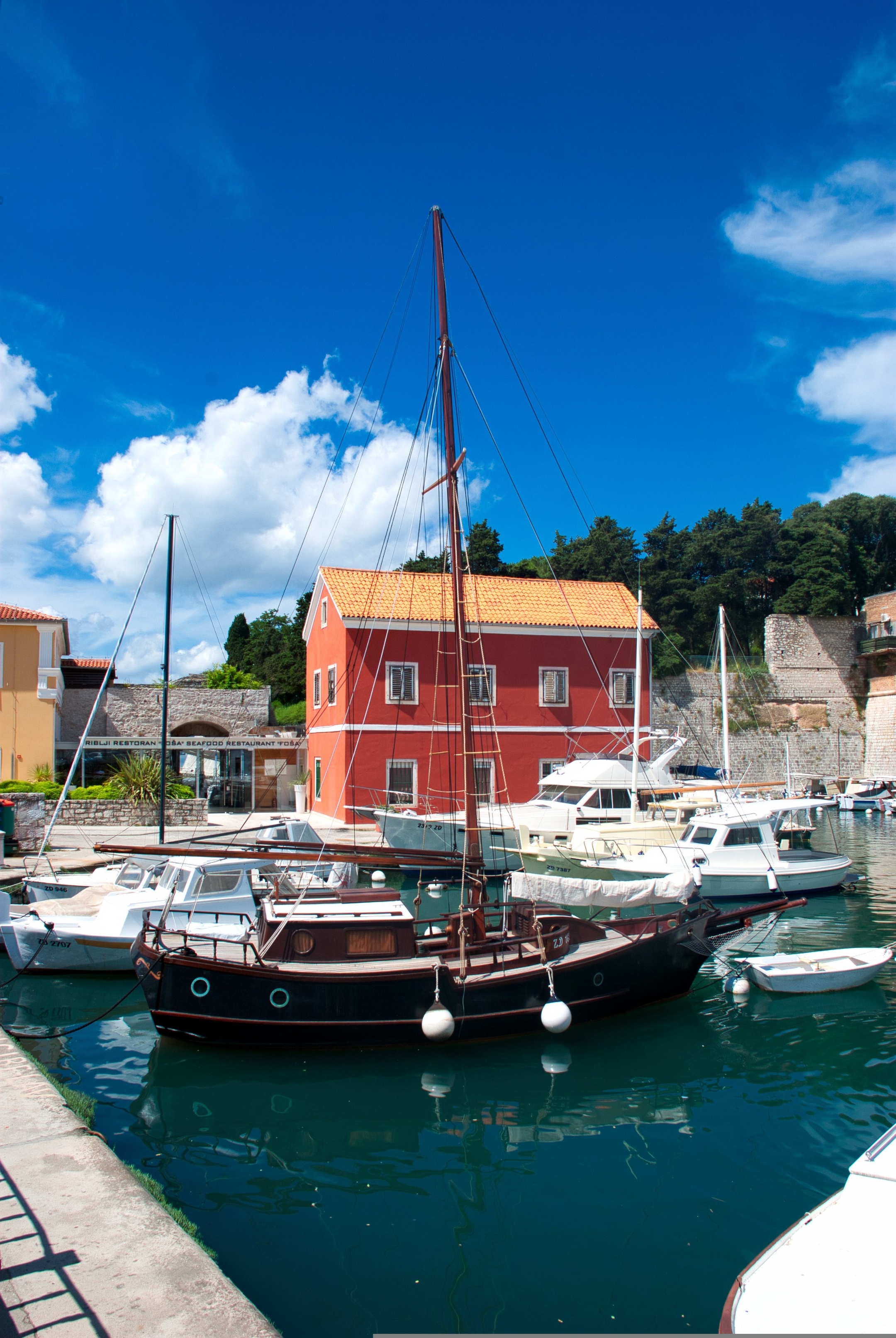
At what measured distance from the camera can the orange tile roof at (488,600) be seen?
2975 centimetres

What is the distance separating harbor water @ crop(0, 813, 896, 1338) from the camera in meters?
5.81

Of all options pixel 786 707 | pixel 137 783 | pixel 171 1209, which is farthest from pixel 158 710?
pixel 786 707

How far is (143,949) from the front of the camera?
10.7m

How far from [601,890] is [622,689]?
18.9m

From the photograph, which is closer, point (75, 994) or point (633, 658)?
point (75, 994)

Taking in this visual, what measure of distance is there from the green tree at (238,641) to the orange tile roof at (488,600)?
29979mm

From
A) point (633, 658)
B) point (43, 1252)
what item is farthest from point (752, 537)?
point (43, 1252)

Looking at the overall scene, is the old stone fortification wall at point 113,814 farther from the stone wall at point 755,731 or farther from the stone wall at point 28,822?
the stone wall at point 755,731

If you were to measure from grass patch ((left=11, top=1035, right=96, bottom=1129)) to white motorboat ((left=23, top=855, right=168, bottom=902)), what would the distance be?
5.66 meters

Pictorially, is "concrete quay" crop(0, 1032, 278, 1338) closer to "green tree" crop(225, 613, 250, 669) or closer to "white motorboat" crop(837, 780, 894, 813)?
"white motorboat" crop(837, 780, 894, 813)

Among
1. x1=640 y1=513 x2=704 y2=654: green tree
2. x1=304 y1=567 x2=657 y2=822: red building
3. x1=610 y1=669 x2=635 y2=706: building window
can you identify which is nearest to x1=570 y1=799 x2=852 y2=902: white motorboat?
x1=304 y1=567 x2=657 y2=822: red building

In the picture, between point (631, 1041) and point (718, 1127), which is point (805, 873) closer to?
point (631, 1041)

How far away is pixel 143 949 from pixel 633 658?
2547cm

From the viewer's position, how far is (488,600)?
32.2m
